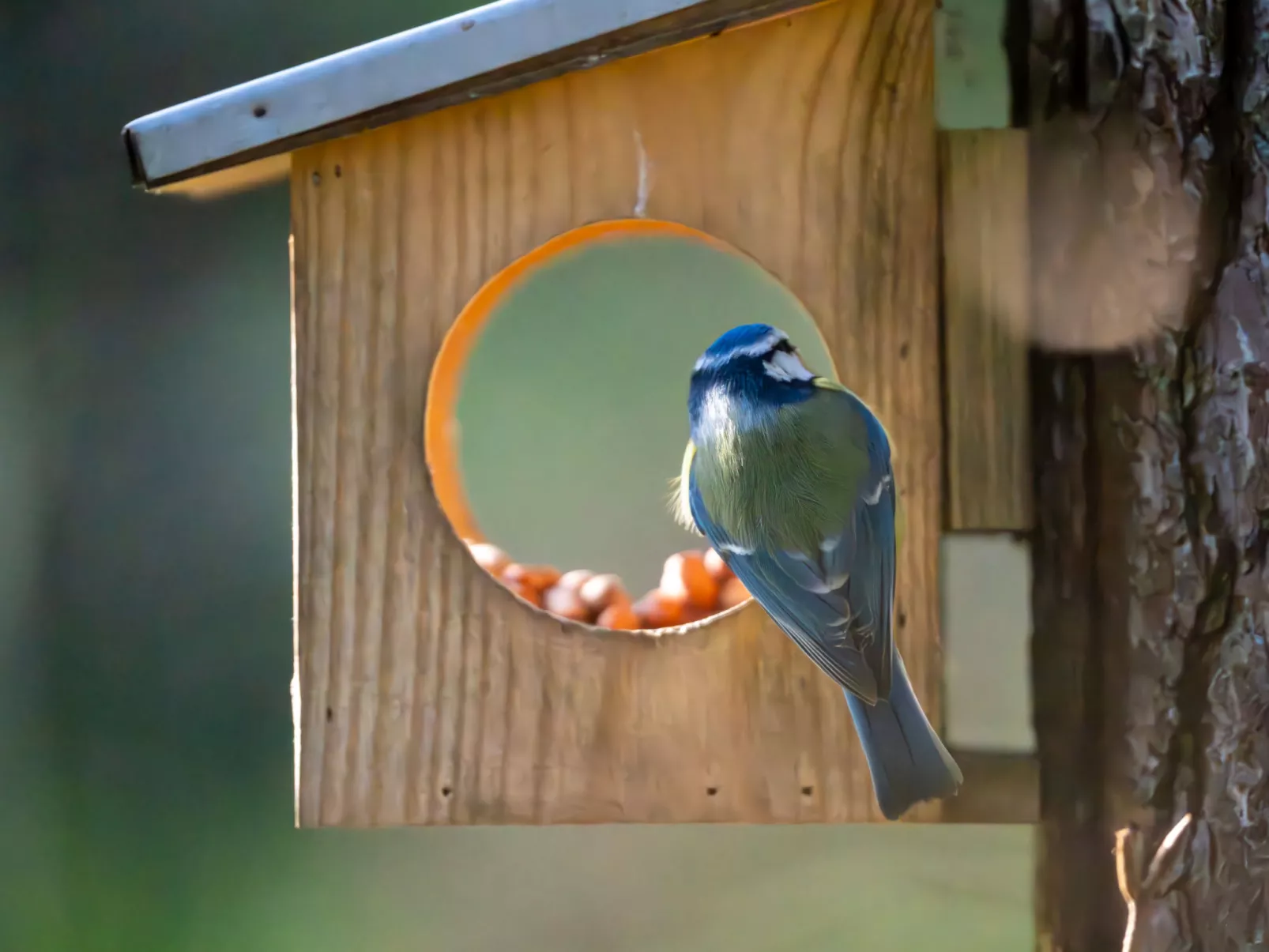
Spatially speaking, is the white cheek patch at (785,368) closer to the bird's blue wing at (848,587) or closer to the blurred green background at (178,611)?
the bird's blue wing at (848,587)

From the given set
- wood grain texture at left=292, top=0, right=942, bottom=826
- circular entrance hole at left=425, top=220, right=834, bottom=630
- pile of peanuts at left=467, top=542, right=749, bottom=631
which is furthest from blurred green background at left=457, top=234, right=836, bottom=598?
wood grain texture at left=292, top=0, right=942, bottom=826

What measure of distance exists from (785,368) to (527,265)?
0.22 metres

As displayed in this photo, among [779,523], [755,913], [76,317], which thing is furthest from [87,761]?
[779,523]

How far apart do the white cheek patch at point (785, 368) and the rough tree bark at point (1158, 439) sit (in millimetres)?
193

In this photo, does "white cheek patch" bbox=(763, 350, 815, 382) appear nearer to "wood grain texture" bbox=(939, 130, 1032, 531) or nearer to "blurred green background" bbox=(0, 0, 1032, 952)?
"wood grain texture" bbox=(939, 130, 1032, 531)

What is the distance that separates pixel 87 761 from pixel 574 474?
2.30ft

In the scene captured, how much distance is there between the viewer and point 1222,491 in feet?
2.55

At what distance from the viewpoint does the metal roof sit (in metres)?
0.74

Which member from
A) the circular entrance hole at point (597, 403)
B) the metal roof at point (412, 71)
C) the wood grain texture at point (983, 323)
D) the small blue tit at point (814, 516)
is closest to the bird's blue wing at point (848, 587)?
the small blue tit at point (814, 516)

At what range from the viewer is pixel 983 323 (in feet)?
2.60

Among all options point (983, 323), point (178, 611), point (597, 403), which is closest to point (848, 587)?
point (983, 323)

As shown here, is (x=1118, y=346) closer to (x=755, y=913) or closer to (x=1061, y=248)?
(x=1061, y=248)

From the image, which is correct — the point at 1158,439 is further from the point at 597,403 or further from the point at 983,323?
the point at 597,403

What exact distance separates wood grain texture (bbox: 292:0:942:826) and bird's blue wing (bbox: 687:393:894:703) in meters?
0.07
